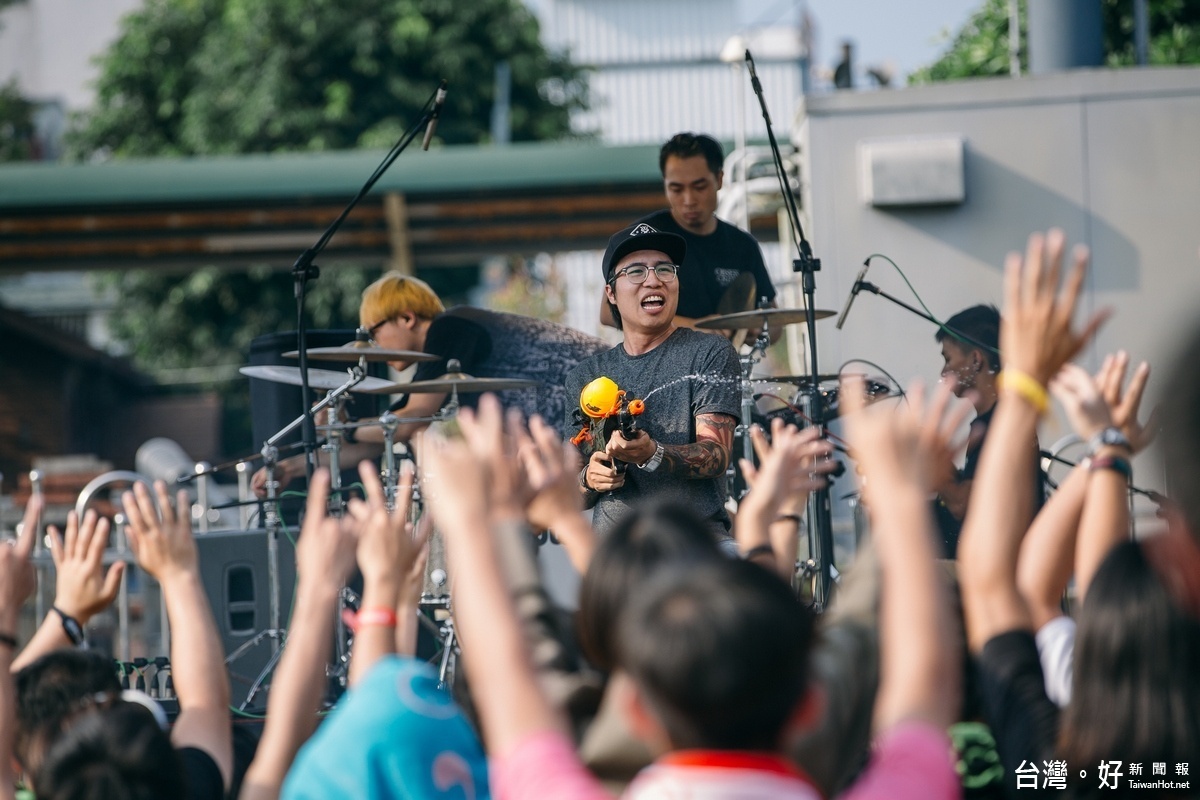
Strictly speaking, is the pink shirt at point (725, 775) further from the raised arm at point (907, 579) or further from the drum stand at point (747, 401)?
the drum stand at point (747, 401)

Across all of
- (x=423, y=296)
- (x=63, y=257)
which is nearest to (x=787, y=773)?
(x=423, y=296)

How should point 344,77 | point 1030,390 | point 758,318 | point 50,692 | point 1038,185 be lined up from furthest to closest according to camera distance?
point 344,77 → point 1038,185 → point 758,318 → point 50,692 → point 1030,390

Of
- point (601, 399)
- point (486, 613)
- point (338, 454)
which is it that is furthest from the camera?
point (338, 454)

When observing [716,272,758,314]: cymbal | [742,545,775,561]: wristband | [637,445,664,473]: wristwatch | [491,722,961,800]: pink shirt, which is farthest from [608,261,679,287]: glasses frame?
[491,722,961,800]: pink shirt

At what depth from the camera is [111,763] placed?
221 centimetres

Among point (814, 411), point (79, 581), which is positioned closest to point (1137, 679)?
point (79, 581)

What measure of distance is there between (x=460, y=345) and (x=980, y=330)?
2390mm

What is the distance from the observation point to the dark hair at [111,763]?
2189 mm

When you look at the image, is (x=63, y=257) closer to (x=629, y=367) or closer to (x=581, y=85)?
(x=629, y=367)

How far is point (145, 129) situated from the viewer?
2180 centimetres

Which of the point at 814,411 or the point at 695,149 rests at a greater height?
the point at 695,149

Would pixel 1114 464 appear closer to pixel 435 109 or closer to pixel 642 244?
pixel 642 244

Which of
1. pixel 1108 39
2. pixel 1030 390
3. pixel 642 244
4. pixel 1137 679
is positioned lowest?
pixel 1137 679

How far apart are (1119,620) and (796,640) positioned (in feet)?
1.99
